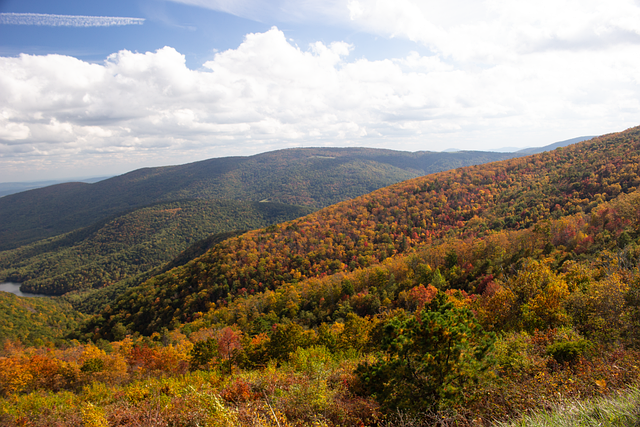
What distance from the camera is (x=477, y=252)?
6719cm

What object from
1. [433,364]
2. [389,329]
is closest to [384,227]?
[389,329]

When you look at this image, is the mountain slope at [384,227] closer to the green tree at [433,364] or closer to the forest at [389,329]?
the forest at [389,329]

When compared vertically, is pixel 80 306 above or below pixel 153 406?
below

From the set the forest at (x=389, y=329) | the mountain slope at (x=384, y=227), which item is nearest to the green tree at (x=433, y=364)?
the forest at (x=389, y=329)

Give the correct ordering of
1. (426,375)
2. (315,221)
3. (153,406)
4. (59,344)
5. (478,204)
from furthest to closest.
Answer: (315,221), (478,204), (59,344), (153,406), (426,375)

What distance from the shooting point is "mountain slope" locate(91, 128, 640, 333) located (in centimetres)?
10019

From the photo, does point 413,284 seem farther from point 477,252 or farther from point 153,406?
point 153,406

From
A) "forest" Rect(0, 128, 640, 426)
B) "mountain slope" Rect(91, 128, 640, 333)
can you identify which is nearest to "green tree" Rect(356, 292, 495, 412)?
"forest" Rect(0, 128, 640, 426)

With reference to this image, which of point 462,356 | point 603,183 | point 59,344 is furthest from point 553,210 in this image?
point 59,344

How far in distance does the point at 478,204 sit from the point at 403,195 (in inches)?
1543

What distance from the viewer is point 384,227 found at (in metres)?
133

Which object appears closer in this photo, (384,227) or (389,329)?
(389,329)

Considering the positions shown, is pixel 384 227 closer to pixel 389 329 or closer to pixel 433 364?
pixel 389 329

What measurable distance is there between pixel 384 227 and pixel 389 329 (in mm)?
115986
